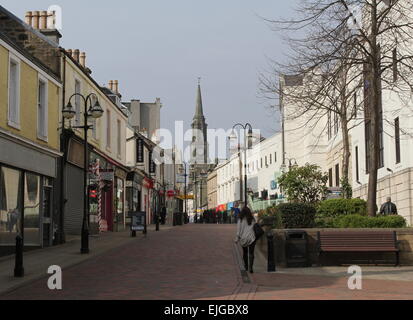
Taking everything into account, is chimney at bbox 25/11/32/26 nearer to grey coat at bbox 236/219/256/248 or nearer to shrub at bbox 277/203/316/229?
shrub at bbox 277/203/316/229

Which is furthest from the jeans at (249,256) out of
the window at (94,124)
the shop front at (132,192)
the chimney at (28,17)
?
the shop front at (132,192)

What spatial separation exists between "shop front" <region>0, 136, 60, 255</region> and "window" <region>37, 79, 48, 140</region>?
31.2 inches

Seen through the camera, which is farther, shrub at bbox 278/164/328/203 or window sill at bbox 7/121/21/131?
shrub at bbox 278/164/328/203

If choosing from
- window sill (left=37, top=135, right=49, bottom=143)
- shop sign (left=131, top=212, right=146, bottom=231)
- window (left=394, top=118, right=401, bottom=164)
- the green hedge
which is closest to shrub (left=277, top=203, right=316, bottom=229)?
the green hedge

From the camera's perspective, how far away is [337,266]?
53.5 feet

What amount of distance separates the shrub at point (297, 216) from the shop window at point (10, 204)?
324 inches

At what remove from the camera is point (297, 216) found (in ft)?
59.2

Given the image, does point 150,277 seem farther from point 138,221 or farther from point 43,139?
point 138,221

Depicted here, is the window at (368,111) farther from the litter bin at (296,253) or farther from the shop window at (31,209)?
the shop window at (31,209)

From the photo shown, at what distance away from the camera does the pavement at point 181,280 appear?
11.0 meters

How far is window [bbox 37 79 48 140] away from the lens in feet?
71.6
